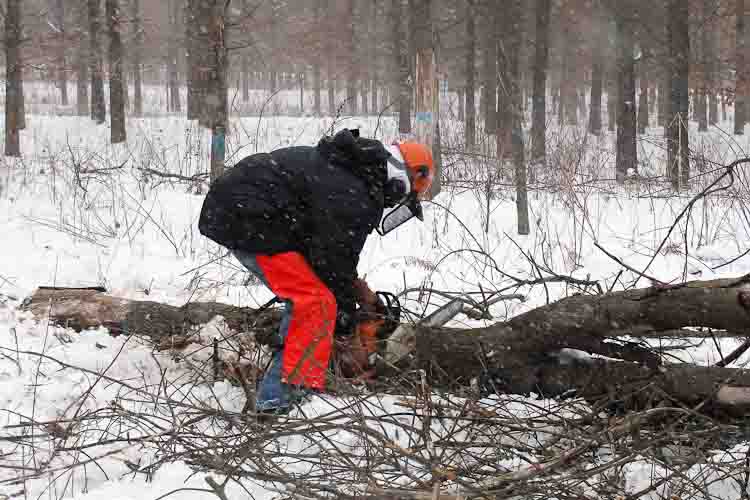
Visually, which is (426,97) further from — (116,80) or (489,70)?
(489,70)

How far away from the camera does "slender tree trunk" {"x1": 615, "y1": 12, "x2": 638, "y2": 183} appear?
570 inches

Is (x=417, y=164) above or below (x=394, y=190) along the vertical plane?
above

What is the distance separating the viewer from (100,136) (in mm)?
15922

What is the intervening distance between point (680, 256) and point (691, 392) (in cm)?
324

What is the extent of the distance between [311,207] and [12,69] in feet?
36.1

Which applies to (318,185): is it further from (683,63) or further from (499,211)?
(683,63)

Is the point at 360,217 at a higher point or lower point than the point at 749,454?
higher

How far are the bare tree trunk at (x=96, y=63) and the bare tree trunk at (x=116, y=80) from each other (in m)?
0.37

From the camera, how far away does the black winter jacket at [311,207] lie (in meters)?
3.23

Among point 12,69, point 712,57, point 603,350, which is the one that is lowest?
point 603,350

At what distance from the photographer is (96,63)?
15.9 meters

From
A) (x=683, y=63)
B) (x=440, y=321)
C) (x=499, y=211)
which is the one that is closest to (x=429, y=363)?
(x=440, y=321)

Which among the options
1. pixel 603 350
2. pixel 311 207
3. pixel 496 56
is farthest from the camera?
pixel 496 56

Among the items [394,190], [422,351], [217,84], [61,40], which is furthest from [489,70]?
[422,351]
